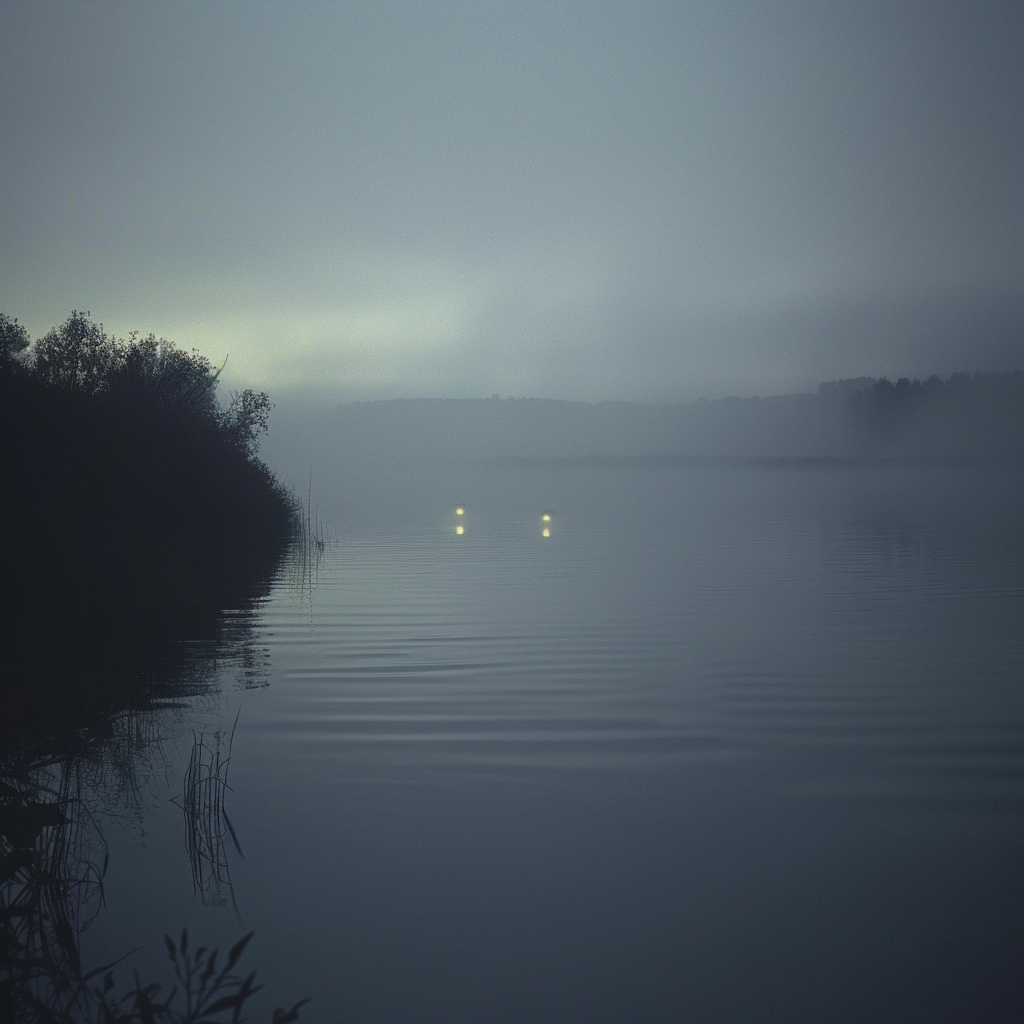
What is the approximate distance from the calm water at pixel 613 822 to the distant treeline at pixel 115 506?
8.42 feet

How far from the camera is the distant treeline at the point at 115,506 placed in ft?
53.5

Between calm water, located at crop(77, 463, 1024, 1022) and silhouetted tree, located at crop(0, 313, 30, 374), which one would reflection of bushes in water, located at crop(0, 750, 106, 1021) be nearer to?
calm water, located at crop(77, 463, 1024, 1022)

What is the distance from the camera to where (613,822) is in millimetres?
8422

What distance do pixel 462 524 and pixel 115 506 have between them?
29.1 meters

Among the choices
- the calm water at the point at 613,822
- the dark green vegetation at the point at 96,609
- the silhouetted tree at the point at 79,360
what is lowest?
the calm water at the point at 613,822

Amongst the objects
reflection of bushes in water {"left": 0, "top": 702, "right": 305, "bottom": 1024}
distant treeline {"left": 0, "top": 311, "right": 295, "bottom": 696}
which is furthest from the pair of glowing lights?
reflection of bushes in water {"left": 0, "top": 702, "right": 305, "bottom": 1024}

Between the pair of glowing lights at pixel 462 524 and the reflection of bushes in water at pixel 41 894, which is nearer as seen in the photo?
the reflection of bushes in water at pixel 41 894

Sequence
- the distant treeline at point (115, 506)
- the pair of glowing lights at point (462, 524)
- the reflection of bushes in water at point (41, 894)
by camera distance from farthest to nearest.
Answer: the pair of glowing lights at point (462, 524)
the distant treeline at point (115, 506)
the reflection of bushes in water at point (41, 894)

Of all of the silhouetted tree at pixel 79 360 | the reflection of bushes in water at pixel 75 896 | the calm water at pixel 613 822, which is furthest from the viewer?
the silhouetted tree at pixel 79 360

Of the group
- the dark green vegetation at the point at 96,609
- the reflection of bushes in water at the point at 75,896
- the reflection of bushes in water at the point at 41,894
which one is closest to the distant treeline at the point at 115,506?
the dark green vegetation at the point at 96,609

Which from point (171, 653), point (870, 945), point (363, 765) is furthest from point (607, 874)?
point (171, 653)

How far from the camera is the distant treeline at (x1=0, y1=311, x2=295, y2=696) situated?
1631 centimetres

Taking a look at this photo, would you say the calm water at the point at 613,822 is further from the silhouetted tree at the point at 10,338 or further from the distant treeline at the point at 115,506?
the silhouetted tree at the point at 10,338

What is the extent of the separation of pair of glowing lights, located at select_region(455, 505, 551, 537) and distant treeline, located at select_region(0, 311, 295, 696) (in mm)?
8684
